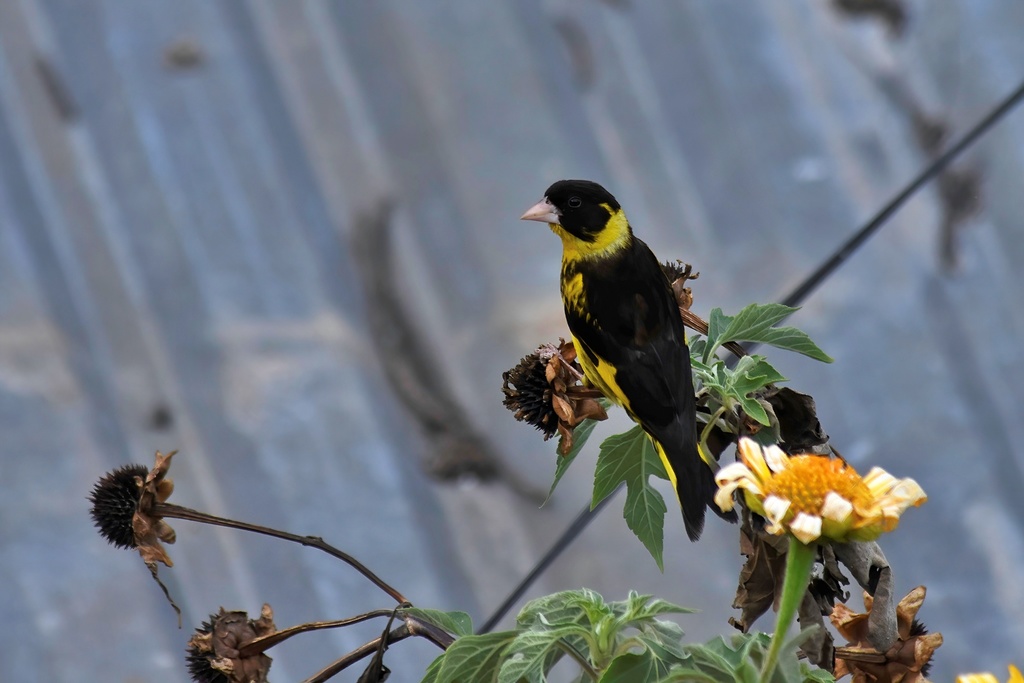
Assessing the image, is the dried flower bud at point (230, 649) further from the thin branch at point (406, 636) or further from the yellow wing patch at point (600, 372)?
the yellow wing patch at point (600, 372)

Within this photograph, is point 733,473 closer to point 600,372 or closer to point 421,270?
point 600,372

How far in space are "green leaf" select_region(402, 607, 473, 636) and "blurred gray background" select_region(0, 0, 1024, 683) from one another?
2.11 feet

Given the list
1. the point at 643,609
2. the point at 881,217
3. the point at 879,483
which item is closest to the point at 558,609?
the point at 643,609

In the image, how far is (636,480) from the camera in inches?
17.7

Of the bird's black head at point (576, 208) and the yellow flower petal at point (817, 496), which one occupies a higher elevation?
the bird's black head at point (576, 208)

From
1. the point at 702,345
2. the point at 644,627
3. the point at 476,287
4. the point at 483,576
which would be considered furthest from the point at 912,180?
the point at 644,627

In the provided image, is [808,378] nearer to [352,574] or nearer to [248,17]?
[352,574]

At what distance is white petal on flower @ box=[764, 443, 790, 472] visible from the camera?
0.33 meters

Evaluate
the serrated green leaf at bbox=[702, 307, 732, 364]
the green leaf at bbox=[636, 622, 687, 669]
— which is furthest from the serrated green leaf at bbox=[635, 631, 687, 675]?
the serrated green leaf at bbox=[702, 307, 732, 364]

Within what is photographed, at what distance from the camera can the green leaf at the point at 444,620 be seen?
403mm

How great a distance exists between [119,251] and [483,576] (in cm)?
47

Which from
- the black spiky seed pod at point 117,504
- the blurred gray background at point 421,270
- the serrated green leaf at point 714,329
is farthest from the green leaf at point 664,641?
the blurred gray background at point 421,270

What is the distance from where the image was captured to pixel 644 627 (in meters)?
0.39

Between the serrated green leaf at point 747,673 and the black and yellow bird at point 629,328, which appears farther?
the black and yellow bird at point 629,328
